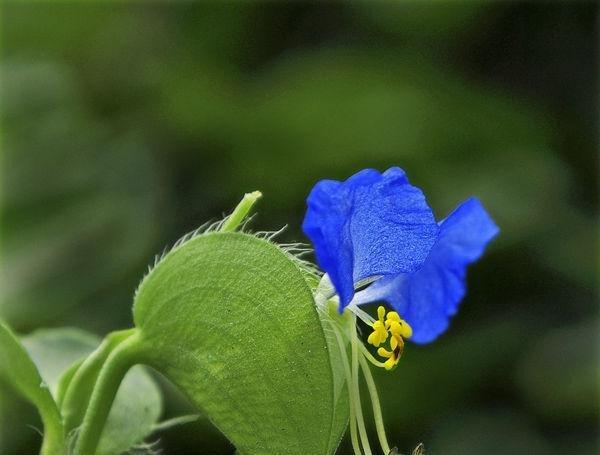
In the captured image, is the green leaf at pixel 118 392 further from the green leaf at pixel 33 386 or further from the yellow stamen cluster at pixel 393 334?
the yellow stamen cluster at pixel 393 334

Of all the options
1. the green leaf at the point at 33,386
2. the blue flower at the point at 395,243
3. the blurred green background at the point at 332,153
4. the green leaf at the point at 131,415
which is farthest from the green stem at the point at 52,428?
the blurred green background at the point at 332,153

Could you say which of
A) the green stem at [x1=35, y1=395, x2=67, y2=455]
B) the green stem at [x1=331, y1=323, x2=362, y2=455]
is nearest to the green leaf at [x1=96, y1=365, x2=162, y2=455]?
the green stem at [x1=35, y1=395, x2=67, y2=455]

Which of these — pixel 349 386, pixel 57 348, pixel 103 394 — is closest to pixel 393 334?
pixel 349 386

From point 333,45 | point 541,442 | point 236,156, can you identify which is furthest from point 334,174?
point 541,442

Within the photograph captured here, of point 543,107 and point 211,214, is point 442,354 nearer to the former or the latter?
point 211,214

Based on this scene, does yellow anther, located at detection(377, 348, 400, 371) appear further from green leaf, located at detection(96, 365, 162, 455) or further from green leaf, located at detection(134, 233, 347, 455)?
green leaf, located at detection(96, 365, 162, 455)

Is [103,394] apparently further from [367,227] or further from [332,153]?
[332,153]
